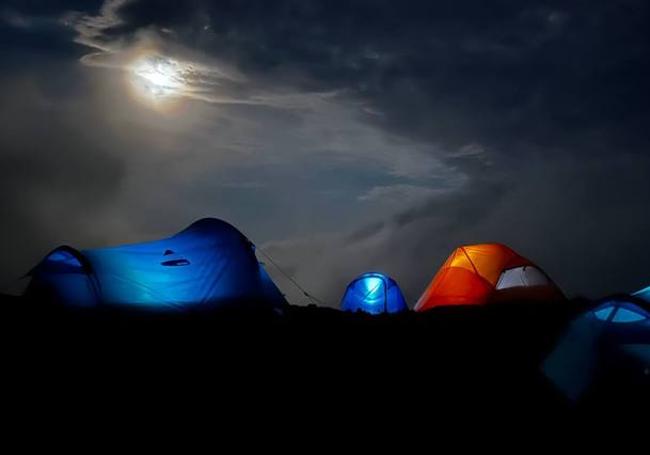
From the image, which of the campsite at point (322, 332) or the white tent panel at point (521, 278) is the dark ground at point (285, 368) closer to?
the campsite at point (322, 332)

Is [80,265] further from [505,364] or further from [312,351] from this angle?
[505,364]

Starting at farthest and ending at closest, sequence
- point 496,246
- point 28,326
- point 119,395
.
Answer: point 496,246
point 28,326
point 119,395

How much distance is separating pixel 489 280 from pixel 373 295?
4.70 m

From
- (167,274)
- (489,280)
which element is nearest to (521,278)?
(489,280)

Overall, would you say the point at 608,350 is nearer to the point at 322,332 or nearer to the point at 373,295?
the point at 322,332

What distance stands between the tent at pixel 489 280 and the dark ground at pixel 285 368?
12.9 ft

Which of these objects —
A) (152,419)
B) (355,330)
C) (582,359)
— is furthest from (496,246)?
(152,419)

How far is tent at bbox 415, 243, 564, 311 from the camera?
15.2m

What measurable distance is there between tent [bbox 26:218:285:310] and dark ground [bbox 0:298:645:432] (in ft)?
1.30

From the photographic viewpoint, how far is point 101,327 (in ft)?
30.2

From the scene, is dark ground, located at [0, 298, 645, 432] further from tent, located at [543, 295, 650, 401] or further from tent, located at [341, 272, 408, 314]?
tent, located at [341, 272, 408, 314]

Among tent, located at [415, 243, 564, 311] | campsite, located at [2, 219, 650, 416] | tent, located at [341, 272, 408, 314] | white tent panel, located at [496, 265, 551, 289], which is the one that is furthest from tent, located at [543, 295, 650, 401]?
tent, located at [341, 272, 408, 314]

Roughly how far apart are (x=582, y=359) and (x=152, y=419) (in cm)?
541

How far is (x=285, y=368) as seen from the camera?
7.74 metres
